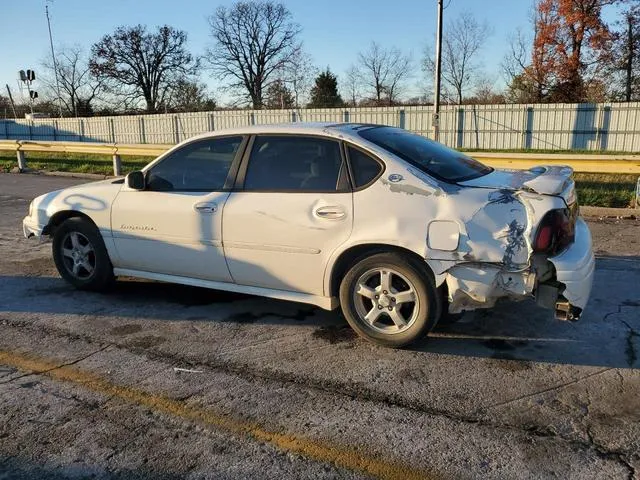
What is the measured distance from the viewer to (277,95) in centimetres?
5928

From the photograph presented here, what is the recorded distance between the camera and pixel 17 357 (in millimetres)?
3982

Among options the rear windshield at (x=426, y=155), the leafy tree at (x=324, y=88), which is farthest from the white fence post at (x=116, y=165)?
the leafy tree at (x=324, y=88)

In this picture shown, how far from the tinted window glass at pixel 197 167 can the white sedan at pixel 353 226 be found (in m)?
0.01

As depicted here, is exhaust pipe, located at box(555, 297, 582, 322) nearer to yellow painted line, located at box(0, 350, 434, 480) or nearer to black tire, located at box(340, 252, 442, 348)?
black tire, located at box(340, 252, 442, 348)

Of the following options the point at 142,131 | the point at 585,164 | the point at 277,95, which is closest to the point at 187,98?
the point at 277,95

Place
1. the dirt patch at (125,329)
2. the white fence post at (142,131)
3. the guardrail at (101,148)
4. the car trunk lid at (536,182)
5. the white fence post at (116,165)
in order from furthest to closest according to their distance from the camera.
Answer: the white fence post at (142,131)
the white fence post at (116,165)
the guardrail at (101,148)
the dirt patch at (125,329)
the car trunk lid at (536,182)

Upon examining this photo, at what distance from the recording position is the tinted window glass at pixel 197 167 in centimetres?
464

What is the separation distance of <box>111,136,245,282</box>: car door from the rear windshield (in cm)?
115

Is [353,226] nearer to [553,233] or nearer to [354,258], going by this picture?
[354,258]

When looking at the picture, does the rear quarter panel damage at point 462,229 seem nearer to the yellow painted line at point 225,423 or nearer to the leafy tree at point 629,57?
the yellow painted line at point 225,423

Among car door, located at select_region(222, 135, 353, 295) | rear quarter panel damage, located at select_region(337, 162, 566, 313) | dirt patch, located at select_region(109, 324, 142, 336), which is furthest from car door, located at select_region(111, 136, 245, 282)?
rear quarter panel damage, located at select_region(337, 162, 566, 313)

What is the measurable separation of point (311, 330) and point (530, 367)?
1.63m

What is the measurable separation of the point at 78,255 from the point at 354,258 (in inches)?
115

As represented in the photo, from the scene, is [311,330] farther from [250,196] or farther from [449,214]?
[449,214]
